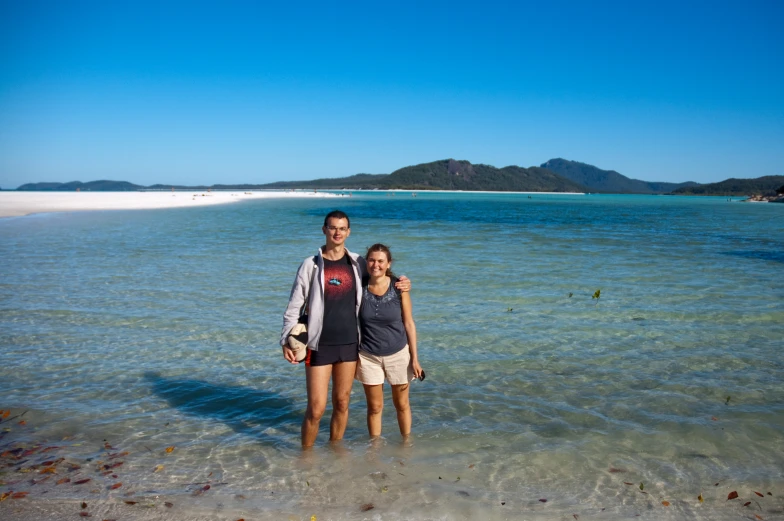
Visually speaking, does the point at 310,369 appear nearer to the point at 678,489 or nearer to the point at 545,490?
→ the point at 545,490

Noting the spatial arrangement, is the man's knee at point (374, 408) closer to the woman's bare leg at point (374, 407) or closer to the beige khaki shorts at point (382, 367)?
the woman's bare leg at point (374, 407)

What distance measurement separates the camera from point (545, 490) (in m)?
4.57

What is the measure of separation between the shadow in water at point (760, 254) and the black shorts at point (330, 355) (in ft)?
68.1

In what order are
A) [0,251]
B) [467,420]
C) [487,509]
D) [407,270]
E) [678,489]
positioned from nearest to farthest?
[487,509] → [678,489] → [467,420] → [407,270] → [0,251]

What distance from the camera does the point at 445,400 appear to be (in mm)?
6555

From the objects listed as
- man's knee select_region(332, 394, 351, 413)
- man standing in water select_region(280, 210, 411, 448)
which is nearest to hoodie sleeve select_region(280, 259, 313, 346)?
man standing in water select_region(280, 210, 411, 448)

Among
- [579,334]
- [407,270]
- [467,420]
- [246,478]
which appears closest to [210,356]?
[246,478]

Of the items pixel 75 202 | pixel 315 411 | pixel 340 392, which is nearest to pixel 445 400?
pixel 340 392

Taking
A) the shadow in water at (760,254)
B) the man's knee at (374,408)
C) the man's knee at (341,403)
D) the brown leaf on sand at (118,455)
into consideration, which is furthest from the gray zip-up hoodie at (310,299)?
the shadow in water at (760,254)

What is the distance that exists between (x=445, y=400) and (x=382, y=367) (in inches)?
75.5

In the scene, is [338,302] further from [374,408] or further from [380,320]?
[374,408]

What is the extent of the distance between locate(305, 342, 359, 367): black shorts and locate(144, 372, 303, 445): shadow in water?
49.9 inches

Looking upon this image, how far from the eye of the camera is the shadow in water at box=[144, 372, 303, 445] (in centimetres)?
580

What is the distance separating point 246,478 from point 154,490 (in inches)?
29.4
